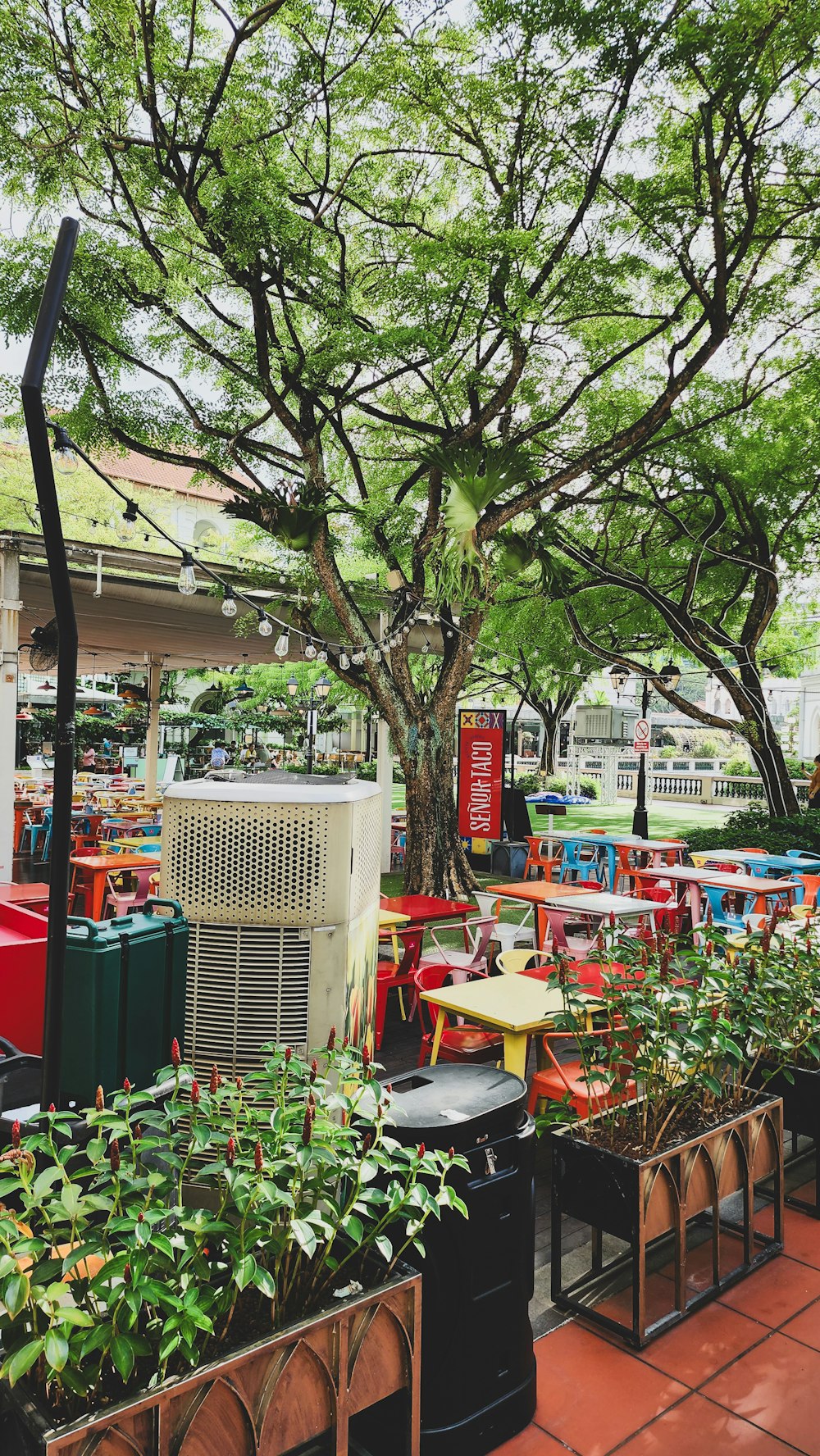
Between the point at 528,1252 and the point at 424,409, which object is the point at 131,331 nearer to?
Result: the point at 424,409

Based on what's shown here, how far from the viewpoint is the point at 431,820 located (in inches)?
399

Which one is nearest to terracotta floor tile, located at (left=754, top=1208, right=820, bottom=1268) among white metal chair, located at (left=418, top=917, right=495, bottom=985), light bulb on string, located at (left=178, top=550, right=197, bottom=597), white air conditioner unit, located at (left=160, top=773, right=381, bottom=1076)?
white air conditioner unit, located at (left=160, top=773, right=381, bottom=1076)

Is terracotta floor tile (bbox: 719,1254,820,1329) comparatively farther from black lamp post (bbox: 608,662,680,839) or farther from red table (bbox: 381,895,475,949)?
black lamp post (bbox: 608,662,680,839)

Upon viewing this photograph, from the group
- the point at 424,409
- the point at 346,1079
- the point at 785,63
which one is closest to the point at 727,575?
the point at 424,409

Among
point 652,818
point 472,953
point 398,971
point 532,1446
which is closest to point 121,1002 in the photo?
point 532,1446

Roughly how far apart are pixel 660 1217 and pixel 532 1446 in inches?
27.4

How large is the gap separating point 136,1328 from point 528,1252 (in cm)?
116

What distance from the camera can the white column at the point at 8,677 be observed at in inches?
316

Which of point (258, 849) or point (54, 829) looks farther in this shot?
point (258, 849)

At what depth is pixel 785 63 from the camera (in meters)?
6.59

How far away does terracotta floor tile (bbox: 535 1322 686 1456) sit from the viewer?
2.23m

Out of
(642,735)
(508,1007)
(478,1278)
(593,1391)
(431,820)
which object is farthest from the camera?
(642,735)

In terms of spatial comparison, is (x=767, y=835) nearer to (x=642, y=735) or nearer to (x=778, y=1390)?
(x=642, y=735)

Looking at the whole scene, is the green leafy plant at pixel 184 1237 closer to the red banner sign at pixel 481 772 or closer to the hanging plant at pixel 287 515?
the hanging plant at pixel 287 515
